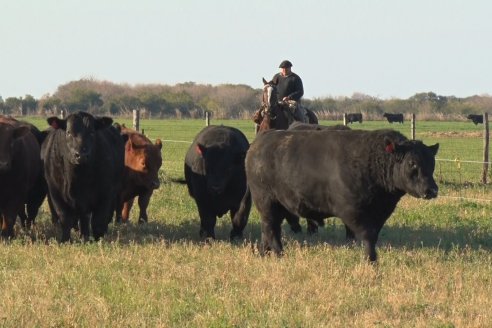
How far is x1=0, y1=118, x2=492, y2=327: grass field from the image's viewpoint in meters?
7.89

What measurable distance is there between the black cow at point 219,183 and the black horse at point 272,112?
3.15 metres

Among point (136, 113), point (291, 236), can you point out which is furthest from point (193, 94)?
point (291, 236)

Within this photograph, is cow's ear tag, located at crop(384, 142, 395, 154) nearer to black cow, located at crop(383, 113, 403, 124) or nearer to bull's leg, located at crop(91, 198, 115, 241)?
bull's leg, located at crop(91, 198, 115, 241)

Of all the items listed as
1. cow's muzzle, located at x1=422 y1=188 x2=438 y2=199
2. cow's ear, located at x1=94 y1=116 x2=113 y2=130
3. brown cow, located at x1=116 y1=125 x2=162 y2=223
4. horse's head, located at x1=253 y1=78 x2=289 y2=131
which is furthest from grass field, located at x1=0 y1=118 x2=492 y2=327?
horse's head, located at x1=253 y1=78 x2=289 y2=131

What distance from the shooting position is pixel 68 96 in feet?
311

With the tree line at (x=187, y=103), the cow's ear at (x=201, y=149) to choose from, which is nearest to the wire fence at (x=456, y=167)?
the cow's ear at (x=201, y=149)

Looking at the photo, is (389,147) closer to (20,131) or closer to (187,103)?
(20,131)

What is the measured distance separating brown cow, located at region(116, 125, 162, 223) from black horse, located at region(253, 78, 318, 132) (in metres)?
2.35

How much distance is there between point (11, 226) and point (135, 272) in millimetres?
3546

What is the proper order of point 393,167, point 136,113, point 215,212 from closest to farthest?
point 393,167 → point 215,212 → point 136,113

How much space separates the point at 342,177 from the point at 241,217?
2566 millimetres

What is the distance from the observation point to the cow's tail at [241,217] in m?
13.2

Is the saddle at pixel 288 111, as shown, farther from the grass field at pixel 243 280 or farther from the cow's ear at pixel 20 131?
the cow's ear at pixel 20 131

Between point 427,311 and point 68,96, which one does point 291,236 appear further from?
point 68,96
